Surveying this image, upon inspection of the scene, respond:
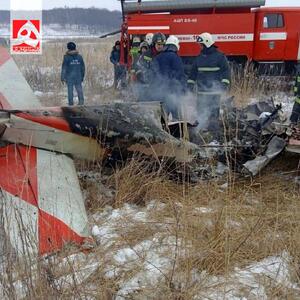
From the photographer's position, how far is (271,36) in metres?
12.5

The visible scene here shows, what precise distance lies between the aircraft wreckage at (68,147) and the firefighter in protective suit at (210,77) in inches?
48.5

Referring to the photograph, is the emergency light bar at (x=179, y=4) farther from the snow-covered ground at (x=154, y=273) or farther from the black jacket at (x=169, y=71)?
the snow-covered ground at (x=154, y=273)

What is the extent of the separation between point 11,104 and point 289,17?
34.0ft

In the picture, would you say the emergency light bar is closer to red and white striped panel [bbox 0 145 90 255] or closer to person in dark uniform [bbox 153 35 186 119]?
Answer: person in dark uniform [bbox 153 35 186 119]

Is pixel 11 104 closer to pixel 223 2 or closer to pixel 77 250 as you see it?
pixel 77 250

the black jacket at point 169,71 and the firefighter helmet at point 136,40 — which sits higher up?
the firefighter helmet at point 136,40

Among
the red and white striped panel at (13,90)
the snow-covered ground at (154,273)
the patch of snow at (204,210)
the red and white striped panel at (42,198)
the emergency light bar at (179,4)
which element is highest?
the emergency light bar at (179,4)

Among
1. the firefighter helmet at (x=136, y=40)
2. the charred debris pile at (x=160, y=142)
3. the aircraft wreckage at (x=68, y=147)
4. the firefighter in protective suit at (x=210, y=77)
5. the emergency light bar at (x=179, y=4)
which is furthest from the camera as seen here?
the emergency light bar at (x=179, y=4)

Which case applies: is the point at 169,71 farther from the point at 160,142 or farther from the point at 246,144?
the point at 160,142

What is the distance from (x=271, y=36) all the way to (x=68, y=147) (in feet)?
33.8

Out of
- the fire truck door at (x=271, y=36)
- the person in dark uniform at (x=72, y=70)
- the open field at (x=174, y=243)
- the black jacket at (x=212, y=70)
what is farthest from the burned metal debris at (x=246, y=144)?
the fire truck door at (x=271, y=36)

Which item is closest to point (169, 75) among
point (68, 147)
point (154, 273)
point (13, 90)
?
point (13, 90)

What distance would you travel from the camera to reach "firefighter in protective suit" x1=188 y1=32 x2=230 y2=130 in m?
6.38

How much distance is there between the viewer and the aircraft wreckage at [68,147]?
9.37ft
